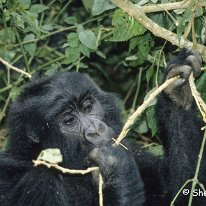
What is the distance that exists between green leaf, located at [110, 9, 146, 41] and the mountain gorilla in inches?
20.1

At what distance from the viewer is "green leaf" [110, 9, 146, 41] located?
611 cm

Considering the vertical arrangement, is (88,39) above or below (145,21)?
below

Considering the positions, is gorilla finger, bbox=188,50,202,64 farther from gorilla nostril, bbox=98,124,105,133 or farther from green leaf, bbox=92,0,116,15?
green leaf, bbox=92,0,116,15

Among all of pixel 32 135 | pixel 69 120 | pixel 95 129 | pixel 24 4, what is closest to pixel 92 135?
pixel 95 129

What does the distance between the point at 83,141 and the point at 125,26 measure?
46.0 inches

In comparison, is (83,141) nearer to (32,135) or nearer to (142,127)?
(32,135)

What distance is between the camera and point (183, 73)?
5.36 metres

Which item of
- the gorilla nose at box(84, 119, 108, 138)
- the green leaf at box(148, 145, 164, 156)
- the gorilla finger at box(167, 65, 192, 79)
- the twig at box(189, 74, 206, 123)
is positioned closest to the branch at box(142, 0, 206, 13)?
the gorilla finger at box(167, 65, 192, 79)

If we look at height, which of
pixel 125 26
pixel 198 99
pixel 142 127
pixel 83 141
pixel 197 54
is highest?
pixel 125 26

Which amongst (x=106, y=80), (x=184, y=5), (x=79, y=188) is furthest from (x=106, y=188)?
(x=106, y=80)

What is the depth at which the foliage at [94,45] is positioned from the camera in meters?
6.23

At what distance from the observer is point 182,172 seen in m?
5.78

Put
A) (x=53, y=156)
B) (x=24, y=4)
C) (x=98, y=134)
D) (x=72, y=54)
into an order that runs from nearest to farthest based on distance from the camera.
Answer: (x=53, y=156)
(x=98, y=134)
(x=24, y=4)
(x=72, y=54)

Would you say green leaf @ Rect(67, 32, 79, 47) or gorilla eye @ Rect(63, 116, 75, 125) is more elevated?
green leaf @ Rect(67, 32, 79, 47)
